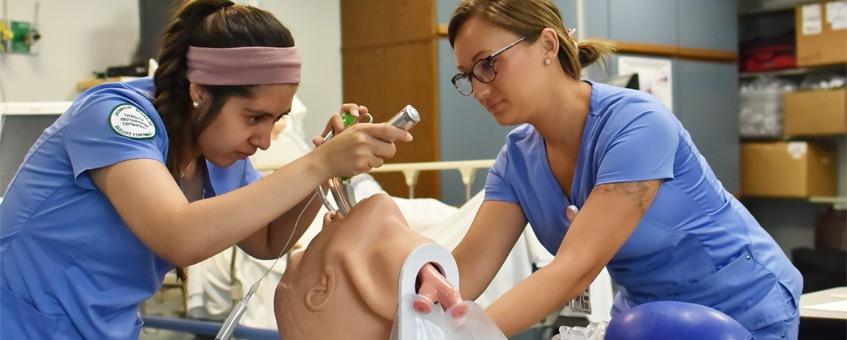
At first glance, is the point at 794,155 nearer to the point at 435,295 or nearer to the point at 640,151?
the point at 640,151

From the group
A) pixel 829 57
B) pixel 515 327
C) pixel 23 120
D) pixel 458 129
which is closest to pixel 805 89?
pixel 829 57

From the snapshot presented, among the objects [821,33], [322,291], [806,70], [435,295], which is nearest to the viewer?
[435,295]

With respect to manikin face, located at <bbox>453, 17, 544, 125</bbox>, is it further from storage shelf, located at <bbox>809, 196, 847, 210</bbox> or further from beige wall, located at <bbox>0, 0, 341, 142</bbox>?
storage shelf, located at <bbox>809, 196, 847, 210</bbox>

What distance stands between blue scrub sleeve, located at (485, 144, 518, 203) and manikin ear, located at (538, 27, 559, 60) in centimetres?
21

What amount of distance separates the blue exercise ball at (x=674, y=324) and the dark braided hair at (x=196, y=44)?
0.57 metres

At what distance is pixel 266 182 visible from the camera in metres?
1.10

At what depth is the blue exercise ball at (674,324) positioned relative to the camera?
1129 mm

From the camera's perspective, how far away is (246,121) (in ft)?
4.03

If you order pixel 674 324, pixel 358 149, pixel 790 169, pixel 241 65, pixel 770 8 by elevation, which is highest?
pixel 770 8

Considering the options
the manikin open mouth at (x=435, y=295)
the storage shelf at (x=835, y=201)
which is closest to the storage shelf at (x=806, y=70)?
the storage shelf at (x=835, y=201)

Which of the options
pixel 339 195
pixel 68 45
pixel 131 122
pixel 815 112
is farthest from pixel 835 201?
pixel 131 122

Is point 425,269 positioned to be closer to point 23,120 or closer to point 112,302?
point 112,302

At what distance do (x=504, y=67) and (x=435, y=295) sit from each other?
0.43 metres

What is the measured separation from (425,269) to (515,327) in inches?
8.8
